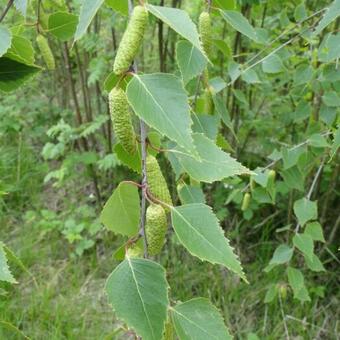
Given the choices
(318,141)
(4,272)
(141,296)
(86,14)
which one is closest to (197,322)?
(141,296)

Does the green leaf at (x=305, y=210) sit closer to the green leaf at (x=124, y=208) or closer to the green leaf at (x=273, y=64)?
the green leaf at (x=273, y=64)

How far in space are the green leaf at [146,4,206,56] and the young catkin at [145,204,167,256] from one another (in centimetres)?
16

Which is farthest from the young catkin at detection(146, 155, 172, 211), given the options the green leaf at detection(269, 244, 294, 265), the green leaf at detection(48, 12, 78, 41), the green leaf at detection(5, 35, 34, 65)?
the green leaf at detection(269, 244, 294, 265)

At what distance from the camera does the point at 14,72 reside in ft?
2.33

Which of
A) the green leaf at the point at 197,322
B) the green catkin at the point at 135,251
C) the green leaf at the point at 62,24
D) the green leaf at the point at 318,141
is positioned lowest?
the green leaf at the point at 318,141

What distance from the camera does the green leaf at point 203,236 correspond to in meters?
0.49

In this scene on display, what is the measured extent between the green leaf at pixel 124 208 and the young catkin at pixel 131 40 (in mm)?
134

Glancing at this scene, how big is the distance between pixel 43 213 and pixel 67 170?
25 centimetres

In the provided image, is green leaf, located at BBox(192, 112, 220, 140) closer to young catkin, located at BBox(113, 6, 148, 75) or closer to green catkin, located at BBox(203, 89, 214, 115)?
green catkin, located at BBox(203, 89, 214, 115)

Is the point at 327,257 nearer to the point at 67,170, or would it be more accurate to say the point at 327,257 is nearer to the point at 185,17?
the point at 67,170

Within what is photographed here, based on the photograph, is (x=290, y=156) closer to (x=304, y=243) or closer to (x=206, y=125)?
(x=304, y=243)

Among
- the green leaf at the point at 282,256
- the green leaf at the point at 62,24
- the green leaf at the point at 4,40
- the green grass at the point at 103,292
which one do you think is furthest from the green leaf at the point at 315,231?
the green leaf at the point at 4,40

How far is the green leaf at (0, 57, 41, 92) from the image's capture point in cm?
70

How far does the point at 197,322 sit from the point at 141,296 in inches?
2.8
